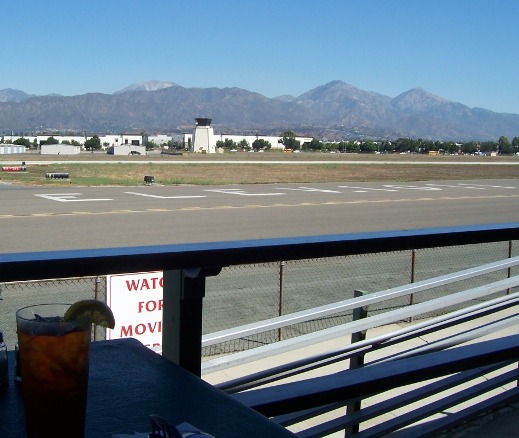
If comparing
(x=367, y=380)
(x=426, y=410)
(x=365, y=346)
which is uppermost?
(x=367, y=380)

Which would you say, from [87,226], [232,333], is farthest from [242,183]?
[232,333]

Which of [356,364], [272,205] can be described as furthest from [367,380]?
[272,205]

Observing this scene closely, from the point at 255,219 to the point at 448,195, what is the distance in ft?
49.0

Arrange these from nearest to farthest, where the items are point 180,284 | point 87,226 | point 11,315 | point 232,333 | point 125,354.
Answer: point 125,354 < point 180,284 < point 232,333 < point 11,315 < point 87,226

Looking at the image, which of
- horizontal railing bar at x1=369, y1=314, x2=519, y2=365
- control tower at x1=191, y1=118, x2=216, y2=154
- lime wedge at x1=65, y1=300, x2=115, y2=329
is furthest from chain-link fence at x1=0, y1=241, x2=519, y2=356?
control tower at x1=191, y1=118, x2=216, y2=154

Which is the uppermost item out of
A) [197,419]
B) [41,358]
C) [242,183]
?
[41,358]

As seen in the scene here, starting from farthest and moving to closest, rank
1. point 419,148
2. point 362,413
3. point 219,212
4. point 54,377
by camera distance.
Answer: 1. point 419,148
2. point 219,212
3. point 362,413
4. point 54,377

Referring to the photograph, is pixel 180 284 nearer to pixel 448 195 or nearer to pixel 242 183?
pixel 448 195

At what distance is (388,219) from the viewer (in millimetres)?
25000

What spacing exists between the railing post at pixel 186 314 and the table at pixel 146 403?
11.4 inches

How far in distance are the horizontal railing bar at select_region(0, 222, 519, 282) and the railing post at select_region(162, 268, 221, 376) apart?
0.05 m

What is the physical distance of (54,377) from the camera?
1238mm

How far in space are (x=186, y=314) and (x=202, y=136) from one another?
113225 mm

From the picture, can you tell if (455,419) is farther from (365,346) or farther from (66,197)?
(66,197)
